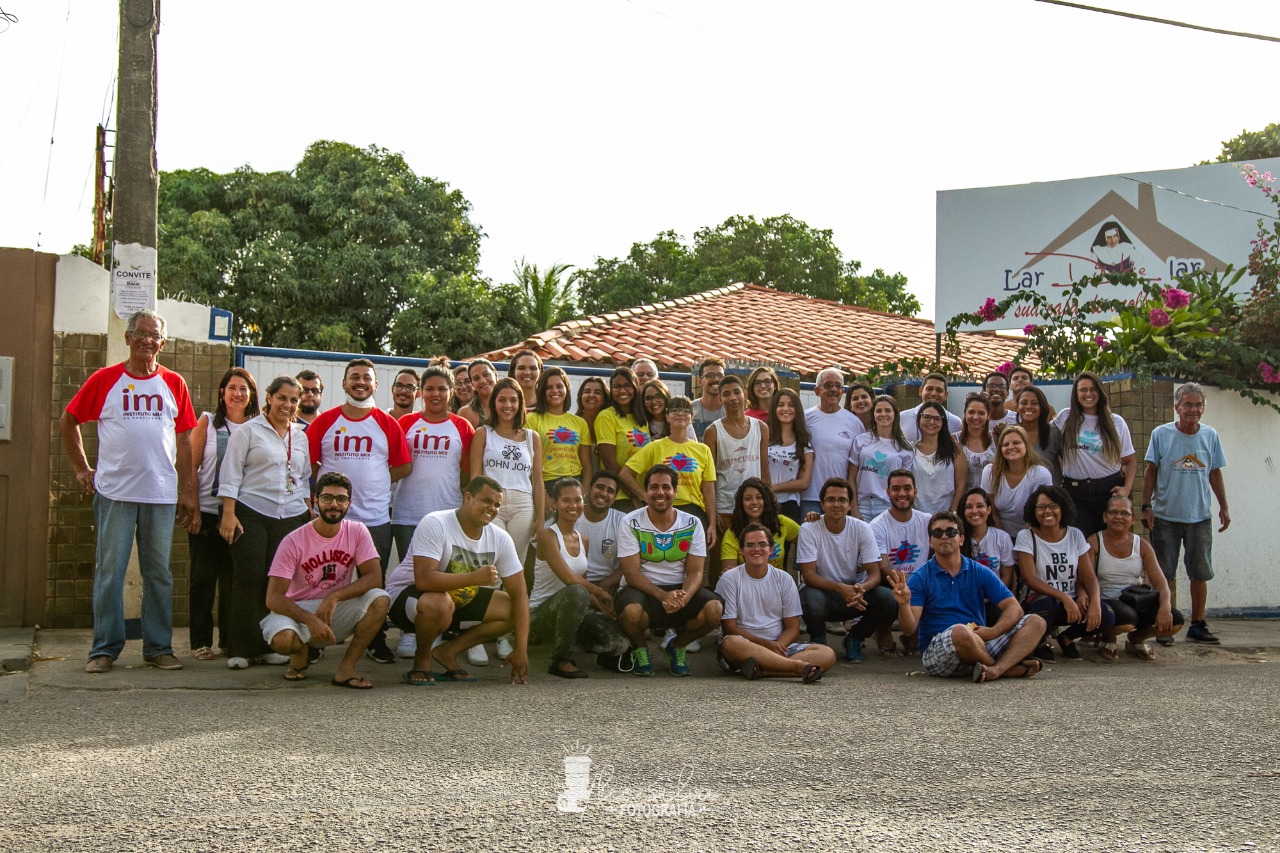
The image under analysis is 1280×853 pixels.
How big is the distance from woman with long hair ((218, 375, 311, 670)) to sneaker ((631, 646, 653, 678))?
81.8 inches

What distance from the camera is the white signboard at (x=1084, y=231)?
48.2ft

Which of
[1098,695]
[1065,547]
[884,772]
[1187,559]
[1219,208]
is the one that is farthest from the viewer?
[1219,208]

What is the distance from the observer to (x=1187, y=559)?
9.35 meters

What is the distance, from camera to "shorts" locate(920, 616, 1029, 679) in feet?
23.4

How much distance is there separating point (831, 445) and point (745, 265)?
27.5m

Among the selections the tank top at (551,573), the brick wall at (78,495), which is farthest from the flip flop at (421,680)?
the brick wall at (78,495)

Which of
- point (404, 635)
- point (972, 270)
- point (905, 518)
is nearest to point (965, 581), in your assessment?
point (905, 518)

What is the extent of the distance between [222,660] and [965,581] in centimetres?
456

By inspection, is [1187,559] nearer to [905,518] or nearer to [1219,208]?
[905,518]

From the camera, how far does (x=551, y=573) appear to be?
759 cm

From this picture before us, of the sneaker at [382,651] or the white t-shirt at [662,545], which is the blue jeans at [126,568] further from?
the white t-shirt at [662,545]

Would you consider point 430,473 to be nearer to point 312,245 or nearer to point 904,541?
point 904,541

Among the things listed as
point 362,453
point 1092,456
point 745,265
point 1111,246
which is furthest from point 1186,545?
point 745,265

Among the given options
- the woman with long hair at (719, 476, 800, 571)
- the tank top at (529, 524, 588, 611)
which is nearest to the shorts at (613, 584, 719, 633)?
the tank top at (529, 524, 588, 611)
